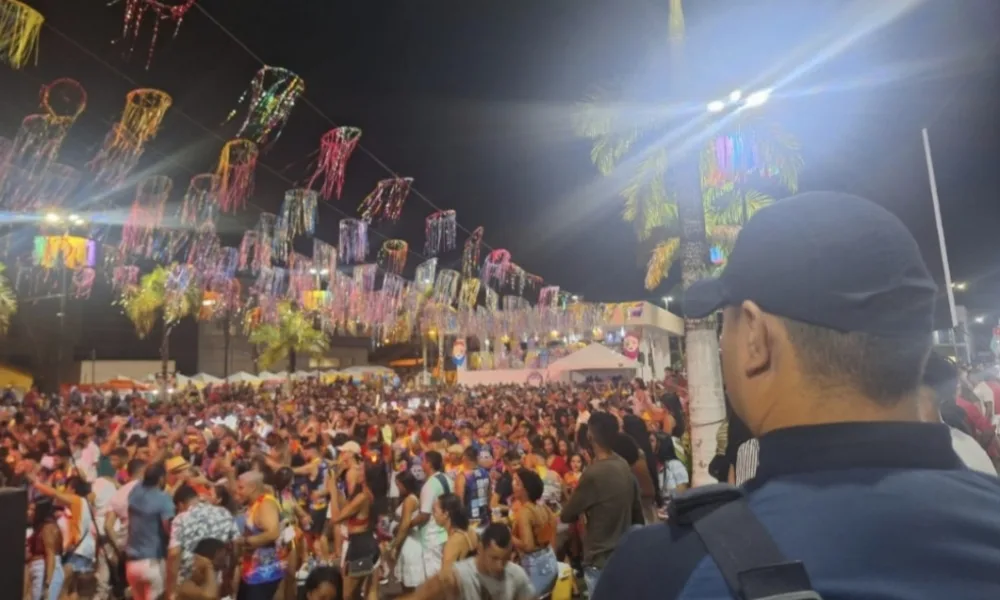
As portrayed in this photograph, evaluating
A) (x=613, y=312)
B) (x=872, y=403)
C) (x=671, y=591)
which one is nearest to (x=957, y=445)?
(x=872, y=403)

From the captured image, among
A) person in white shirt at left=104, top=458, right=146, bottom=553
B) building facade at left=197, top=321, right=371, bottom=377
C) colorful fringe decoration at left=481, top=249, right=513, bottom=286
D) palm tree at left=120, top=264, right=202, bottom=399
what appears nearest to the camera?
person in white shirt at left=104, top=458, right=146, bottom=553

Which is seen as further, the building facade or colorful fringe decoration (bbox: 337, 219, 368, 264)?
the building facade

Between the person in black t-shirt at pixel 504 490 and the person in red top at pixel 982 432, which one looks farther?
the person in black t-shirt at pixel 504 490

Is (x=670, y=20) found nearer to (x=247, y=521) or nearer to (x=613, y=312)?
(x=247, y=521)

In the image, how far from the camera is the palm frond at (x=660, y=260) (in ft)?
46.6

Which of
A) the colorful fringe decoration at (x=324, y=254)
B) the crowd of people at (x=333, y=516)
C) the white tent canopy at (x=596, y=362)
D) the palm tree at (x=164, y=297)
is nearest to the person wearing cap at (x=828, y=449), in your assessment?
the crowd of people at (x=333, y=516)

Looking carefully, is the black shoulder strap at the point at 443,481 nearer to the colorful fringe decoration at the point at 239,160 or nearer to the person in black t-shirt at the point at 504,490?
the person in black t-shirt at the point at 504,490

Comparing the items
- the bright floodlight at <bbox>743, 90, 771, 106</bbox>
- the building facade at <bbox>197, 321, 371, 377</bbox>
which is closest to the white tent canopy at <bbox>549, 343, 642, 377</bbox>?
the building facade at <bbox>197, 321, 371, 377</bbox>

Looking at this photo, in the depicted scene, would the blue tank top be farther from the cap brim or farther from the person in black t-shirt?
the cap brim

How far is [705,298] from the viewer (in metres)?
1.12

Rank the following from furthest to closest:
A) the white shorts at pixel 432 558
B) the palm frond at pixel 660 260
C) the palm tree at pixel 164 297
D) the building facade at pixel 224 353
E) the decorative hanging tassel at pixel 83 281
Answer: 1. the building facade at pixel 224 353
2. the decorative hanging tassel at pixel 83 281
3. the palm tree at pixel 164 297
4. the palm frond at pixel 660 260
5. the white shorts at pixel 432 558

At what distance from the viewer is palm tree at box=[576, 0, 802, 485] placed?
5.98 metres

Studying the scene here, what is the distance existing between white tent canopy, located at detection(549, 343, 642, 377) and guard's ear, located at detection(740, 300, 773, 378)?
32.8m

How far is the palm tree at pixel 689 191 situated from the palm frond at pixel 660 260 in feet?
0.08
